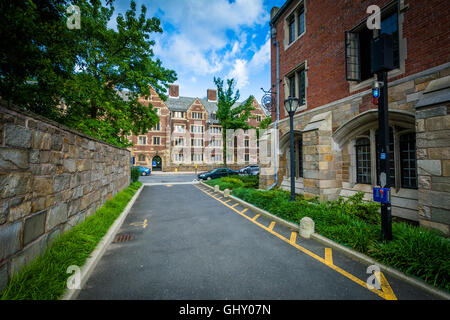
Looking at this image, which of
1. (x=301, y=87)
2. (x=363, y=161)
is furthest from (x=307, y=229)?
(x=301, y=87)

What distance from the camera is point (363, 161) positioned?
6930 mm

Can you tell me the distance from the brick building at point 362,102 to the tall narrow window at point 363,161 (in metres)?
0.03

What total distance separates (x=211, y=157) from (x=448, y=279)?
38.7 meters

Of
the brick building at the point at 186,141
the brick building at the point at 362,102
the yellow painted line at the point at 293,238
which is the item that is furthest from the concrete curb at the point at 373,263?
the brick building at the point at 186,141

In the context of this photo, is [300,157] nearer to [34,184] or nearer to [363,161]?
[363,161]

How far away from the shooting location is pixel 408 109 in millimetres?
5078

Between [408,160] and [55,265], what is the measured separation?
862 cm

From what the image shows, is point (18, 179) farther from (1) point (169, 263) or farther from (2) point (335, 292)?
(2) point (335, 292)

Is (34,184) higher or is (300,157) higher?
(300,157)

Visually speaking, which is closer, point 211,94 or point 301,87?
point 301,87

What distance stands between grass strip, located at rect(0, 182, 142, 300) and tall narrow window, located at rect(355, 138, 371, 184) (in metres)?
8.46

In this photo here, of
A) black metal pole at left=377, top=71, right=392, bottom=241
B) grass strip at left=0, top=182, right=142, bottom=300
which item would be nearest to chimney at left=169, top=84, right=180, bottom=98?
grass strip at left=0, top=182, right=142, bottom=300

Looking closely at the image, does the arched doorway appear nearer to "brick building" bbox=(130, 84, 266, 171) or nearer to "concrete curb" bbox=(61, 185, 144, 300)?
"brick building" bbox=(130, 84, 266, 171)

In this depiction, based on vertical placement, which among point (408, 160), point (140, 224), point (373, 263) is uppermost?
point (408, 160)
